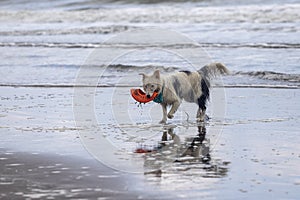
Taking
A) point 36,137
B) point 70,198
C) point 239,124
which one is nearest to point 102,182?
point 70,198

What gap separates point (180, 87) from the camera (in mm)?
9562

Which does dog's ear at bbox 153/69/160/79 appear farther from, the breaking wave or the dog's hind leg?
the breaking wave

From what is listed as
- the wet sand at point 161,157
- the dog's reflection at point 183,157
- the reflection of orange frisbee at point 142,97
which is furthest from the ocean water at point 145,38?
the dog's reflection at point 183,157

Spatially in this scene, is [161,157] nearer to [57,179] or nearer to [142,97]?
[57,179]

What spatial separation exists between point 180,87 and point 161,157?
2472 millimetres

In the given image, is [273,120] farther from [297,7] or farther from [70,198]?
[297,7]

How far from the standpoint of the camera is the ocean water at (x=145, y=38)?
15188 mm

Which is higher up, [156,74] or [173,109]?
[156,74]

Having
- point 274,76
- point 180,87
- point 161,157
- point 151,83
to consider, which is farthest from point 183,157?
point 274,76

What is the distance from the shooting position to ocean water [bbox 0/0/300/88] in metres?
15.2

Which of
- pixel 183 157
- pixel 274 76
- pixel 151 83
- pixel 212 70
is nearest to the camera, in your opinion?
pixel 183 157

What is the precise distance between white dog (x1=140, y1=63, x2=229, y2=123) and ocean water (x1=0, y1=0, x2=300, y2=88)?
3.28 metres

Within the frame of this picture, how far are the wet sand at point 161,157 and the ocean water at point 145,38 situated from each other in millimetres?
3473

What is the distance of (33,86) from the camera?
13383 mm
